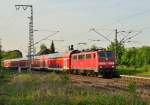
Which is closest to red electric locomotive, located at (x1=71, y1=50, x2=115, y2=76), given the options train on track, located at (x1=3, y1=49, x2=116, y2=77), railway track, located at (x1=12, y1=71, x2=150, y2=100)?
train on track, located at (x1=3, y1=49, x2=116, y2=77)

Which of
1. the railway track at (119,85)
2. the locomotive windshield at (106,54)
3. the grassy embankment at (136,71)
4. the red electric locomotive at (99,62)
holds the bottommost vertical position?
the railway track at (119,85)

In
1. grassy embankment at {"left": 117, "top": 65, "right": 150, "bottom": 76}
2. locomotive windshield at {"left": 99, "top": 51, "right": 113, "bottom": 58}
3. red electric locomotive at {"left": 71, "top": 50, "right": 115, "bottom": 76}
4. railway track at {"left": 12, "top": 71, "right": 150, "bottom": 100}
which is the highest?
locomotive windshield at {"left": 99, "top": 51, "right": 113, "bottom": 58}

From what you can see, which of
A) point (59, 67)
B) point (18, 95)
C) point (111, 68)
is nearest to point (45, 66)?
point (59, 67)

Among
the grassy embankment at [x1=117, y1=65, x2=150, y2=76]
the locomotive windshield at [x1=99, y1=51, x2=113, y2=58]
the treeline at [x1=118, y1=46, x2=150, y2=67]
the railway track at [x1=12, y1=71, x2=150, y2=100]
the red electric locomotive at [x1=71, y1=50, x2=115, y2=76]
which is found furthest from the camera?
the treeline at [x1=118, y1=46, x2=150, y2=67]

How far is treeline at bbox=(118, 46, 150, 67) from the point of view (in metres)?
92.3

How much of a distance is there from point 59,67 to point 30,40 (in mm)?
14911

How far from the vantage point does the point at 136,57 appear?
93750 mm

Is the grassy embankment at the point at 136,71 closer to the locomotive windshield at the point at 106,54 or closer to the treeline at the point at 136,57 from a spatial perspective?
the locomotive windshield at the point at 106,54

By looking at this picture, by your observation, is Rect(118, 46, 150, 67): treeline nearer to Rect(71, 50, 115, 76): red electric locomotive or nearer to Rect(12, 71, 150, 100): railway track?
Rect(71, 50, 115, 76): red electric locomotive

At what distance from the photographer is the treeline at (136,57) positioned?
92.3 metres

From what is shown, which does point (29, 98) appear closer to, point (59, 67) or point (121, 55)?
point (59, 67)

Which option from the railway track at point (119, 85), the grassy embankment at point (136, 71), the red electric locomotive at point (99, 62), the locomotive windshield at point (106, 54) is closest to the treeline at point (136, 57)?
the grassy embankment at point (136, 71)

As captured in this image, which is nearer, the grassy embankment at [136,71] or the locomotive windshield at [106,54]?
the locomotive windshield at [106,54]

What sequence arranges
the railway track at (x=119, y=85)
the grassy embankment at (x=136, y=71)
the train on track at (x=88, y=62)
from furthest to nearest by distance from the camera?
the grassy embankment at (x=136, y=71) → the train on track at (x=88, y=62) → the railway track at (x=119, y=85)
